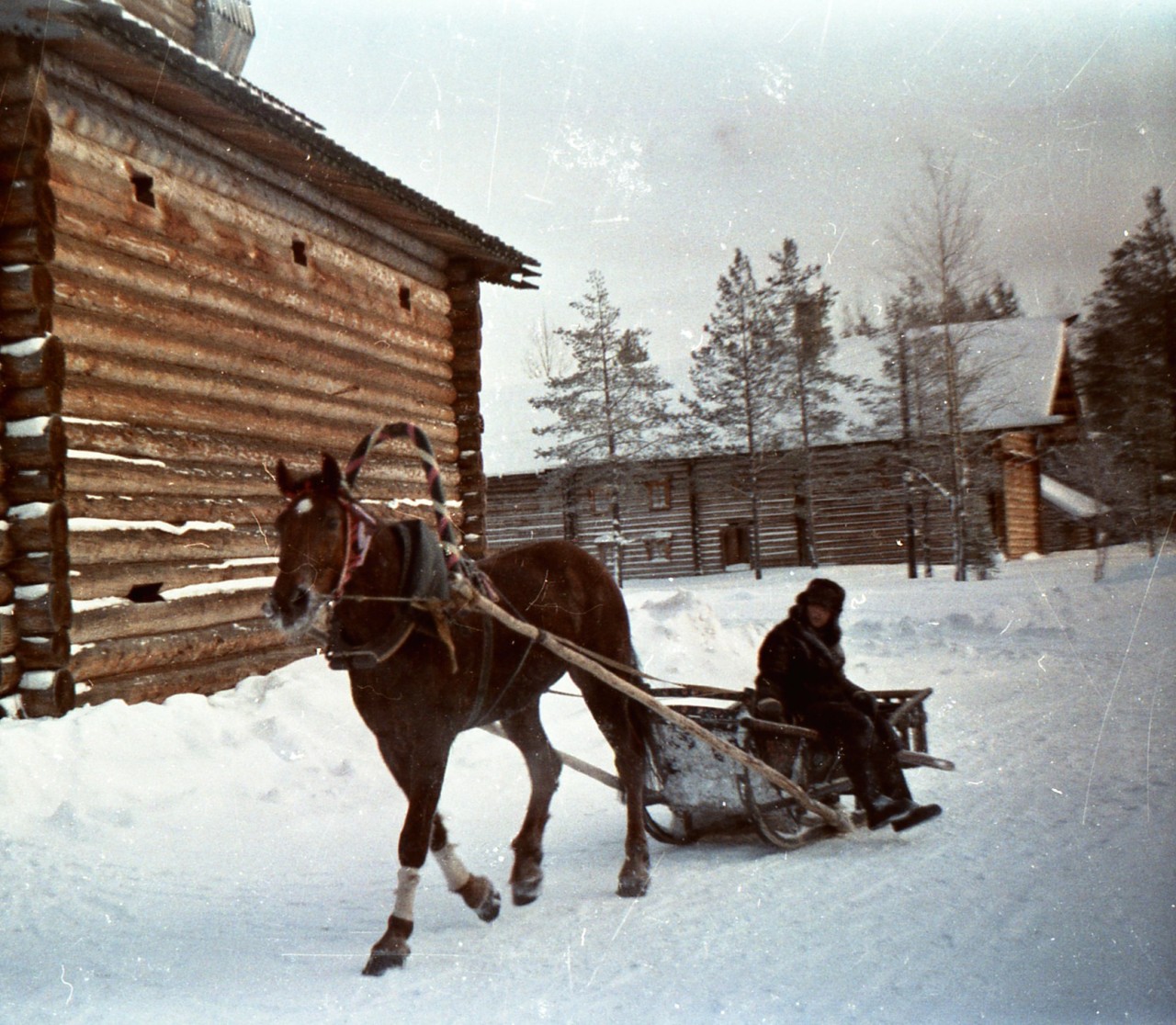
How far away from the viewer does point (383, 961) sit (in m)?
3.29

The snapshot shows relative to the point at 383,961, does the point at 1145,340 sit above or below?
above

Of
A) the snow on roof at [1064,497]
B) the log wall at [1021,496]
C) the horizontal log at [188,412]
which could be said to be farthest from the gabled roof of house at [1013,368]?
the horizontal log at [188,412]

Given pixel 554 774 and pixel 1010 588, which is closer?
pixel 554 774

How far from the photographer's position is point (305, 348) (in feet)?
22.5

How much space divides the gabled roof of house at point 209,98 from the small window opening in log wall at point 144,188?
1.91ft

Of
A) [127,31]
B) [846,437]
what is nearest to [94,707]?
[127,31]

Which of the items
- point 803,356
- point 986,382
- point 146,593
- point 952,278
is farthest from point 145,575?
point 986,382

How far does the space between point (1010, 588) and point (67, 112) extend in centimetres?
1223

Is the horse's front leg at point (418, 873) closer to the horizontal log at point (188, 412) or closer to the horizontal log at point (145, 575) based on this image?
the horizontal log at point (188, 412)

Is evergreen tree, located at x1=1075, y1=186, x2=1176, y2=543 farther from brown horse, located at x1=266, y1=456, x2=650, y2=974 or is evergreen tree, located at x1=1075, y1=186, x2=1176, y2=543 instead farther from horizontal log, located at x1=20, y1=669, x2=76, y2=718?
horizontal log, located at x1=20, y1=669, x2=76, y2=718

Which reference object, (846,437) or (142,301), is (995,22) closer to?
(142,301)

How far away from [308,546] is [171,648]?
13.6 ft

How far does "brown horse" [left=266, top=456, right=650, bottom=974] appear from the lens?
3246 millimetres

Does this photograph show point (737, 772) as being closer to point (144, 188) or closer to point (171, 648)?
point (171, 648)
